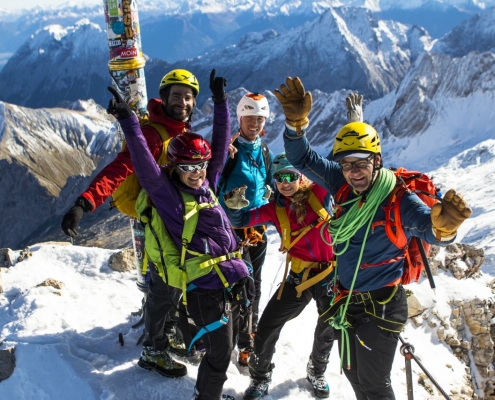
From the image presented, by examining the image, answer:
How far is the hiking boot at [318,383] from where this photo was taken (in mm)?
6531

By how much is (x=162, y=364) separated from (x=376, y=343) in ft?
10.0

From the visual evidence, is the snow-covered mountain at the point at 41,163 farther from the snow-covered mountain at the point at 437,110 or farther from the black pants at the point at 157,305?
the black pants at the point at 157,305

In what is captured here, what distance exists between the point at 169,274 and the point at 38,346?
2878 millimetres

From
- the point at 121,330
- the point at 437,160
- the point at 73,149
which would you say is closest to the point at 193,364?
the point at 121,330

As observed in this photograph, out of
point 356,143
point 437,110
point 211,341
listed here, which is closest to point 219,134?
point 356,143

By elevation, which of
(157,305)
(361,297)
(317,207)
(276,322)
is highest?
(317,207)

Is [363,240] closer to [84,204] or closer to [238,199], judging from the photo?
[238,199]

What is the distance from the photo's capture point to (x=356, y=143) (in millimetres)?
4770

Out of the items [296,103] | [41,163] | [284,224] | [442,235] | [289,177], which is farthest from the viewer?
[41,163]

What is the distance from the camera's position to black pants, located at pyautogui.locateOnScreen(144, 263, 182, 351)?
577 centimetres

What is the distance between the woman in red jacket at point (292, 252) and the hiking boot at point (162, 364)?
1.03 metres

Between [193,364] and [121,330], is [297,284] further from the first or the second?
[121,330]

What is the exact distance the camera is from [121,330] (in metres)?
7.45

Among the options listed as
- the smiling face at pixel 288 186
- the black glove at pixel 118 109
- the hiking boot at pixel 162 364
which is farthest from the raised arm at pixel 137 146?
the hiking boot at pixel 162 364
